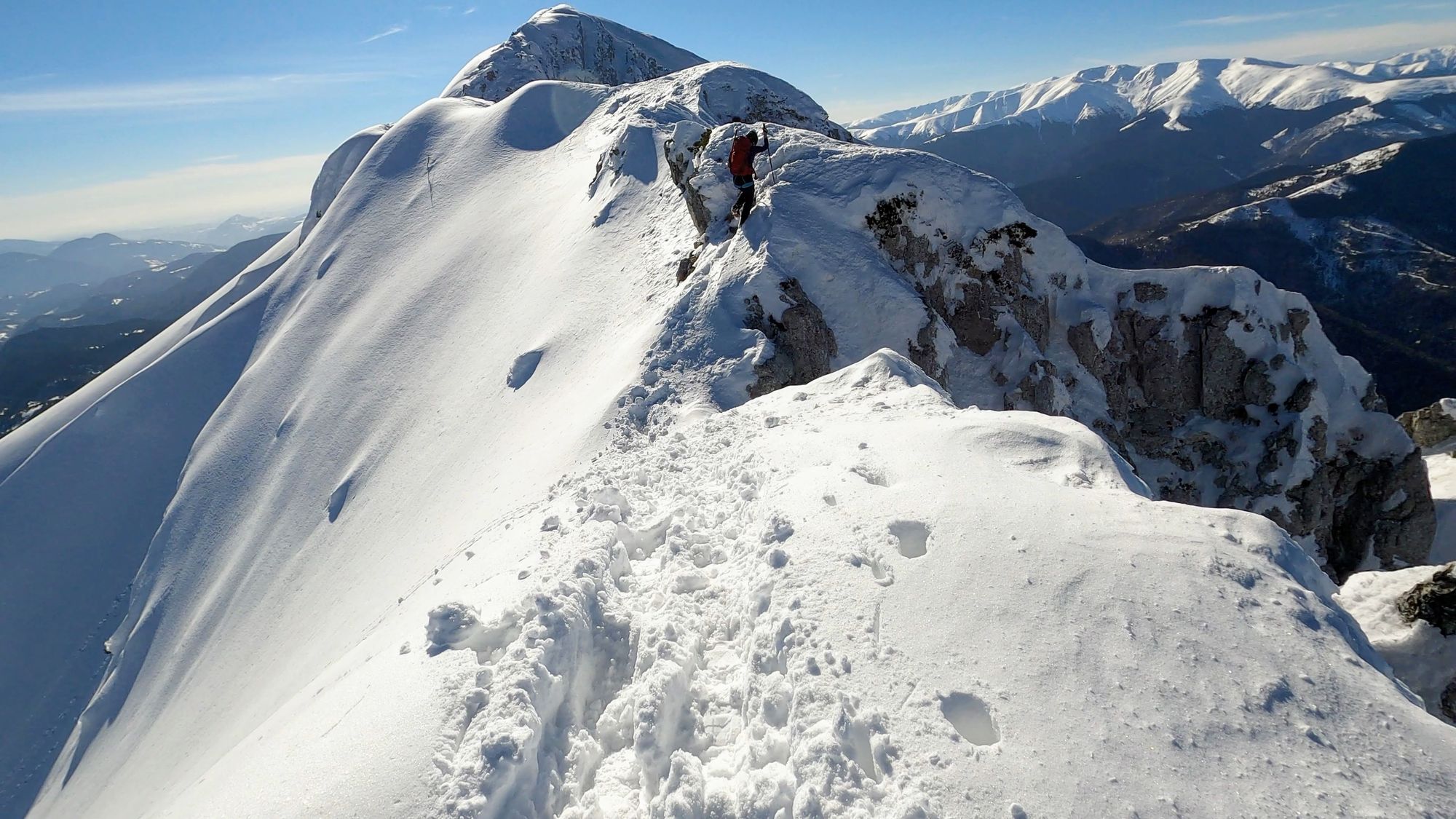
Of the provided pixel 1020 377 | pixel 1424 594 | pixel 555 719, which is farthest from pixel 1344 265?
pixel 555 719

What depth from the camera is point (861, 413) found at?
1183 centimetres

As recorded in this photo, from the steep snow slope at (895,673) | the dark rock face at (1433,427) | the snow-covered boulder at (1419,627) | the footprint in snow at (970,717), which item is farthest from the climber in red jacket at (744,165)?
the dark rock face at (1433,427)

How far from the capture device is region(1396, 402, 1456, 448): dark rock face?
126 ft

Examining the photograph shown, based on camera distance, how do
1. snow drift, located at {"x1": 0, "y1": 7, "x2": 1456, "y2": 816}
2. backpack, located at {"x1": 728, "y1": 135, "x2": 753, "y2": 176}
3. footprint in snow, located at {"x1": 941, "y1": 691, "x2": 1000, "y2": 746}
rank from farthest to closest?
backpack, located at {"x1": 728, "y1": 135, "x2": 753, "y2": 176}
snow drift, located at {"x1": 0, "y1": 7, "x2": 1456, "y2": 816}
footprint in snow, located at {"x1": 941, "y1": 691, "x2": 1000, "y2": 746}

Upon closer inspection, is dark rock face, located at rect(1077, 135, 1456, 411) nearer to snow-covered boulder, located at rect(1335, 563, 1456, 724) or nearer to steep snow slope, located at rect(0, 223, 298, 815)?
snow-covered boulder, located at rect(1335, 563, 1456, 724)

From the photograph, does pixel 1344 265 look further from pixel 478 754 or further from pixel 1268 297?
pixel 478 754

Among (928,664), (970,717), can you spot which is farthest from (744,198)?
(970,717)

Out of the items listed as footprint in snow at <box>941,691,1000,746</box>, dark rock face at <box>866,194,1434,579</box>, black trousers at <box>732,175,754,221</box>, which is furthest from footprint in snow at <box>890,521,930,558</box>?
dark rock face at <box>866,194,1434,579</box>

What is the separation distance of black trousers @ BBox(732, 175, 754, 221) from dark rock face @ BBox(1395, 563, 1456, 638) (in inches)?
638

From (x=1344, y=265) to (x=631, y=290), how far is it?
7524 inches

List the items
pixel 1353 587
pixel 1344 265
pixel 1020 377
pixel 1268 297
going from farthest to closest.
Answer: pixel 1344 265 < pixel 1268 297 < pixel 1020 377 < pixel 1353 587

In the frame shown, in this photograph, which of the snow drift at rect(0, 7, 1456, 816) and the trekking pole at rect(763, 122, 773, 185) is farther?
the trekking pole at rect(763, 122, 773, 185)

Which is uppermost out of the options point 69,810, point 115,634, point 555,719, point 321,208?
point 321,208

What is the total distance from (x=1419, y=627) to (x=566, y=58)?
7538 cm
